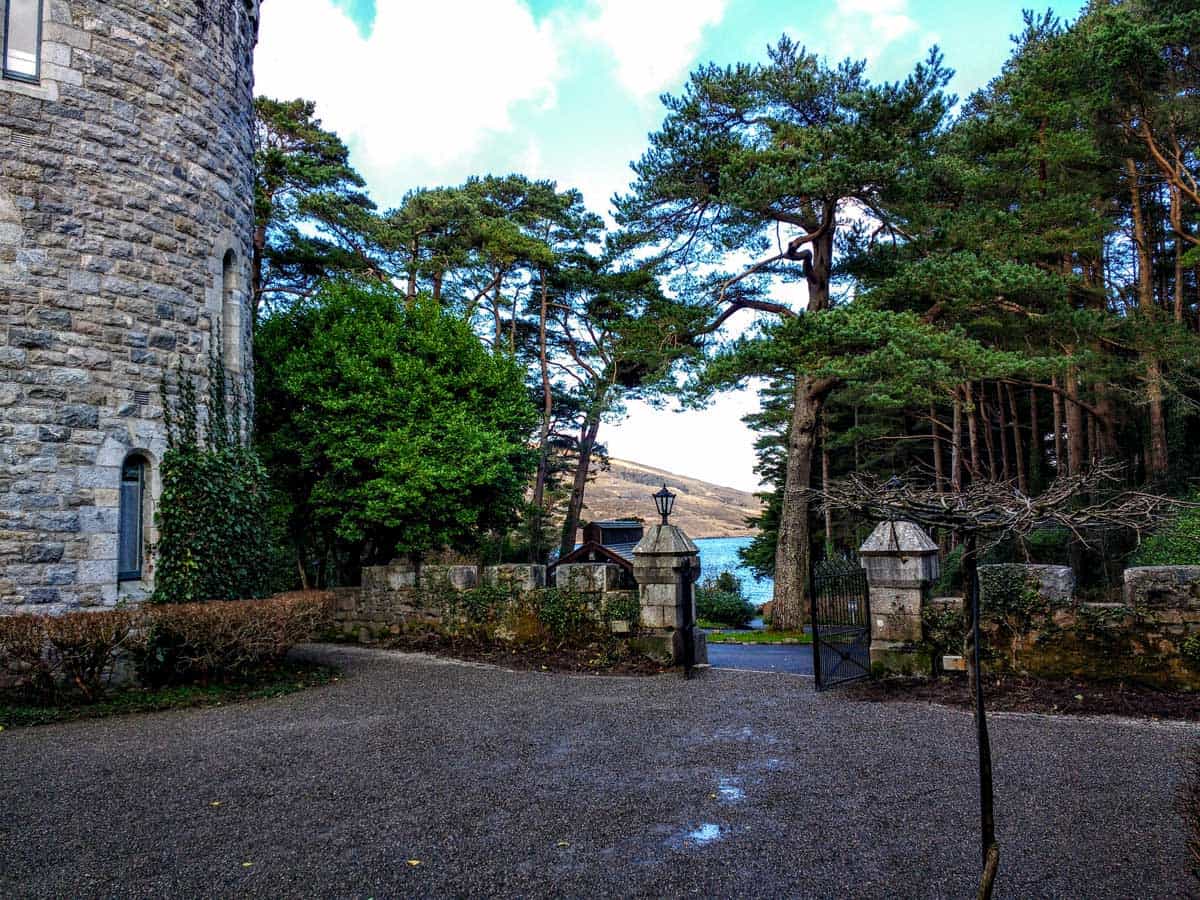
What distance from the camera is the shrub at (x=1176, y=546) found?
11.4m

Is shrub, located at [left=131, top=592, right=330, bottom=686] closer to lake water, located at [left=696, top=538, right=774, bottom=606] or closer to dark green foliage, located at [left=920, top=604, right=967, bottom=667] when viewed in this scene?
lake water, located at [left=696, top=538, right=774, bottom=606]

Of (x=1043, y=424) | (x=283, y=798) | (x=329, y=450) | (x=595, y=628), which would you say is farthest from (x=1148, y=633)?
(x=1043, y=424)

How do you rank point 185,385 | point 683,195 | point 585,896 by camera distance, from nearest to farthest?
point 585,896, point 185,385, point 683,195

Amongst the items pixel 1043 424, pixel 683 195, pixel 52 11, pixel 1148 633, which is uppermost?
pixel 683 195

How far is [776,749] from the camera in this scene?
5.74 m

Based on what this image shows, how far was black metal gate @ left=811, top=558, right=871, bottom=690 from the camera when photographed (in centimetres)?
813

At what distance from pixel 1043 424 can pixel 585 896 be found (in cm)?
2832

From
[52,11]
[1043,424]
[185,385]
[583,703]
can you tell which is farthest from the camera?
[1043,424]

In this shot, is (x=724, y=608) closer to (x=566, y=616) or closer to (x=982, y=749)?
(x=566, y=616)

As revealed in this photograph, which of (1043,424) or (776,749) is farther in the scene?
(1043,424)

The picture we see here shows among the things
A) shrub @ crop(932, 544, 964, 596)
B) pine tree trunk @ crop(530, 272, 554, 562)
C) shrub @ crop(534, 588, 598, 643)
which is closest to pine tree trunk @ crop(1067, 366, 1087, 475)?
shrub @ crop(932, 544, 964, 596)

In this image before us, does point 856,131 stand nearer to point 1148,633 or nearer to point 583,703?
point 1148,633

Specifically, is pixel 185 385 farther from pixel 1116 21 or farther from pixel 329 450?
pixel 1116 21

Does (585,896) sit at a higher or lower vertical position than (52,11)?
lower
